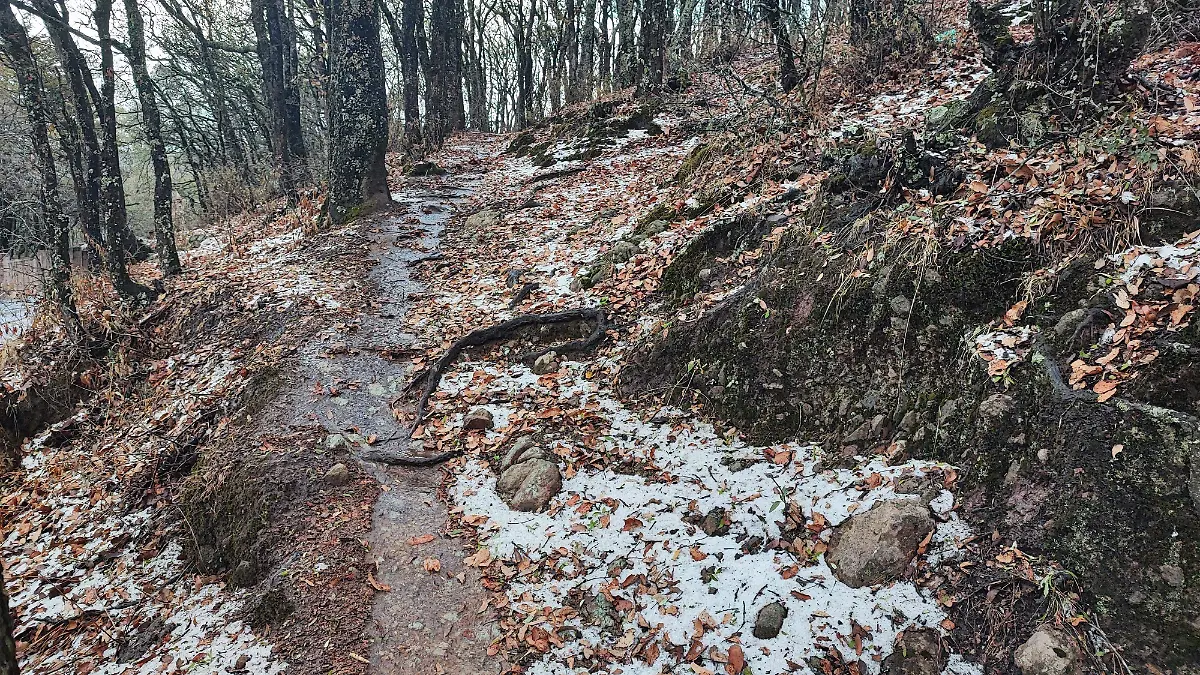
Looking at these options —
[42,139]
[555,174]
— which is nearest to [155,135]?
[42,139]

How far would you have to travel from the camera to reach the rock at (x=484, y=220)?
A: 394 inches

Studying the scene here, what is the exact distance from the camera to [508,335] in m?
6.45

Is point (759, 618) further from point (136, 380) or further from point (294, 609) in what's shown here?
point (136, 380)

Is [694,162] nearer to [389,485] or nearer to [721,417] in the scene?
[721,417]

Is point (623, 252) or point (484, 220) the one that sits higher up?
point (484, 220)

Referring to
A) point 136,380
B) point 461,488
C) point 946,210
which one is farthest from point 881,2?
point 136,380

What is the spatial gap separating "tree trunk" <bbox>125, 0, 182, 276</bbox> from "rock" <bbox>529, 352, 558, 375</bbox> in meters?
8.60

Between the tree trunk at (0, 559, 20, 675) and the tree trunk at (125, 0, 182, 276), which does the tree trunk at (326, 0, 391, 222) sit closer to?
the tree trunk at (125, 0, 182, 276)

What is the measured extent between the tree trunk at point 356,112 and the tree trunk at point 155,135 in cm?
289

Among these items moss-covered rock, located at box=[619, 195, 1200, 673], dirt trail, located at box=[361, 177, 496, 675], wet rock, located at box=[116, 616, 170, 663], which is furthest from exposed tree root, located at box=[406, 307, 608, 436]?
wet rock, located at box=[116, 616, 170, 663]

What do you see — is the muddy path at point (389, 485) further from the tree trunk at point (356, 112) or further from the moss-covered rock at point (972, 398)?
the tree trunk at point (356, 112)

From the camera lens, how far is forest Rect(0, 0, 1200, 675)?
2926 millimetres

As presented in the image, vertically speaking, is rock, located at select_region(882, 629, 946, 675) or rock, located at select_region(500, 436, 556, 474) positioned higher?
rock, located at select_region(500, 436, 556, 474)

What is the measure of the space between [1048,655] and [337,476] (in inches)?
183
